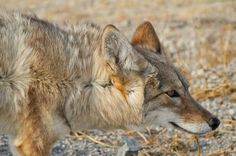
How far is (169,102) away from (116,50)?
0.84 m

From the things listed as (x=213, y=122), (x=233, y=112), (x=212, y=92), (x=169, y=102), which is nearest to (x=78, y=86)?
(x=169, y=102)

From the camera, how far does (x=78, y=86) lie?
6207 mm

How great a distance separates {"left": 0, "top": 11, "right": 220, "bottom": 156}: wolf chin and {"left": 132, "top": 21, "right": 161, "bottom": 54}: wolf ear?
0.24 meters

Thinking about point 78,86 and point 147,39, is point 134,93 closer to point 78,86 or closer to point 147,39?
point 78,86

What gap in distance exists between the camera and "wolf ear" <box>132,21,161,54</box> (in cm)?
697

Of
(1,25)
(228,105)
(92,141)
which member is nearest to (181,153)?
(92,141)

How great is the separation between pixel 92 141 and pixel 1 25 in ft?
8.59

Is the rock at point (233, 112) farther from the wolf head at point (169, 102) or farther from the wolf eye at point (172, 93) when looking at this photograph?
the wolf eye at point (172, 93)

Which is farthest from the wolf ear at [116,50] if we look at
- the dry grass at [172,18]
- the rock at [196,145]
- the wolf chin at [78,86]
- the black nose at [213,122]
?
the rock at [196,145]

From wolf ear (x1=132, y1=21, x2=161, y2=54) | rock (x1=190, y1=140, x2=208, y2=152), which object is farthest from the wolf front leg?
rock (x1=190, y1=140, x2=208, y2=152)

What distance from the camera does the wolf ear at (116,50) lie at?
19.7 feet

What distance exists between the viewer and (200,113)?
668cm

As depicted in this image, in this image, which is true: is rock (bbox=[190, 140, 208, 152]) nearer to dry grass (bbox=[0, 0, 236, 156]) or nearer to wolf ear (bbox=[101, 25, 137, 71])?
dry grass (bbox=[0, 0, 236, 156])

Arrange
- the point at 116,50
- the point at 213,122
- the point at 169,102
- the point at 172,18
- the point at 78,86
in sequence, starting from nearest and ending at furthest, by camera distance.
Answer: the point at 116,50 → the point at 78,86 → the point at 169,102 → the point at 213,122 → the point at 172,18
